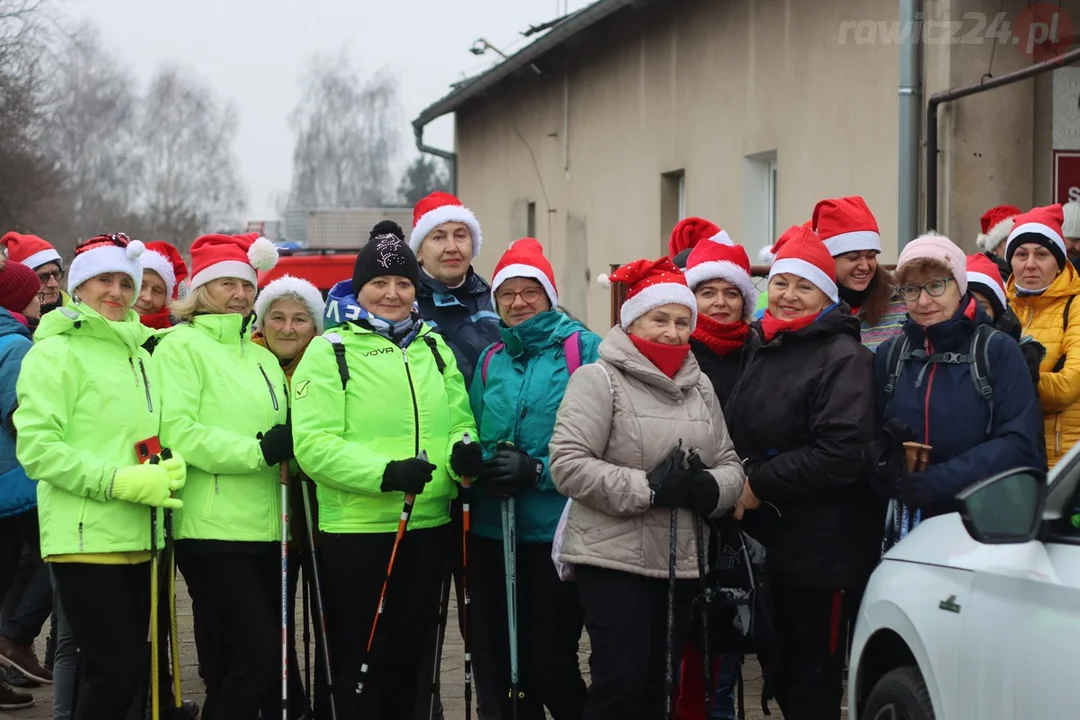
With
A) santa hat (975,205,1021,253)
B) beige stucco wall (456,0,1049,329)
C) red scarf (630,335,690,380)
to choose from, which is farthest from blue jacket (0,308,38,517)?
beige stucco wall (456,0,1049,329)

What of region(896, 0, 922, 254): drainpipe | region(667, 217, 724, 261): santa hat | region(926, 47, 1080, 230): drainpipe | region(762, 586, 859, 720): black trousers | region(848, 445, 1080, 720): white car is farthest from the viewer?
region(896, 0, 922, 254): drainpipe

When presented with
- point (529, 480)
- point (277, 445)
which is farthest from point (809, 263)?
point (277, 445)

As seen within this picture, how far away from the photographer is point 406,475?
505 cm

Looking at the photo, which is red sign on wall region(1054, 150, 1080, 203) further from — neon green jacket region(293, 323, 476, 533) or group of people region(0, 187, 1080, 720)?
neon green jacket region(293, 323, 476, 533)

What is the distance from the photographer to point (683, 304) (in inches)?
205

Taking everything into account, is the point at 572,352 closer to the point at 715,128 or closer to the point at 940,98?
the point at 940,98

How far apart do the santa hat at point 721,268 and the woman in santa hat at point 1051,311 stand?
1219 millimetres

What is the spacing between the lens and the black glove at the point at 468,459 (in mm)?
5176

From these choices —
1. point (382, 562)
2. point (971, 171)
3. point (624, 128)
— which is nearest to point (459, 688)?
point (382, 562)

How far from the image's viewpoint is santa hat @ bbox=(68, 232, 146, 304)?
212 inches

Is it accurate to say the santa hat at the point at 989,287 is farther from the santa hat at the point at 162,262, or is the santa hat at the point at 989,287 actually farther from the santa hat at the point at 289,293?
the santa hat at the point at 162,262

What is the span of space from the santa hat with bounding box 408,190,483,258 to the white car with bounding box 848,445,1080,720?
2.63 metres

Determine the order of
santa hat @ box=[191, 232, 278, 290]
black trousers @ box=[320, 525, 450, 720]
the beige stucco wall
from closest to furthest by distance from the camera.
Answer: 1. black trousers @ box=[320, 525, 450, 720]
2. santa hat @ box=[191, 232, 278, 290]
3. the beige stucco wall

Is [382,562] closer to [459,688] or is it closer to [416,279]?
[416,279]
